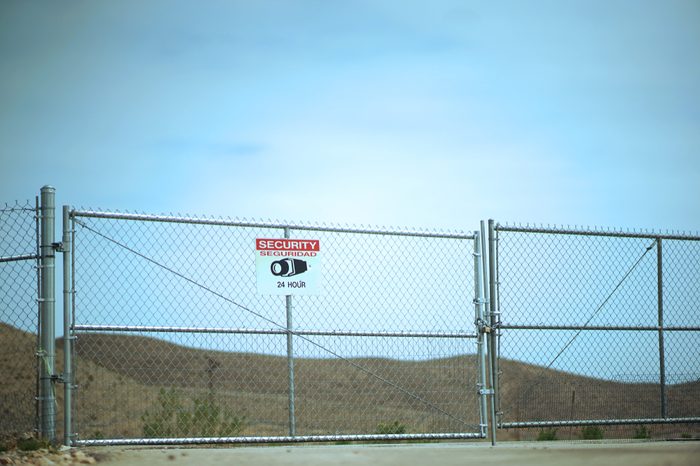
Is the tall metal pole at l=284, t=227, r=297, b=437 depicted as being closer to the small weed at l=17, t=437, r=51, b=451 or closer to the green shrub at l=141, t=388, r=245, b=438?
the green shrub at l=141, t=388, r=245, b=438

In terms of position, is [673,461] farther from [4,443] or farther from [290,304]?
[4,443]

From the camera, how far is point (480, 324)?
9953 mm

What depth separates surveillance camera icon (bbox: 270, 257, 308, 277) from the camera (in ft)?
30.2

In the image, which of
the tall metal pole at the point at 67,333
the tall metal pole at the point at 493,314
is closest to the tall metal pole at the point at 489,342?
the tall metal pole at the point at 493,314

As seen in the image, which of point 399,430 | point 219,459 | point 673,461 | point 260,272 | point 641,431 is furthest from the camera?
point 641,431

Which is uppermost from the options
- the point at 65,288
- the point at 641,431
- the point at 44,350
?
the point at 65,288

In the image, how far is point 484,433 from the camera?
9.90 meters

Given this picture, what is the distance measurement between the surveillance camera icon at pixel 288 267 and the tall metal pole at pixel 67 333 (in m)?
2.02

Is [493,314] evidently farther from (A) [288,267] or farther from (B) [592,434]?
(B) [592,434]

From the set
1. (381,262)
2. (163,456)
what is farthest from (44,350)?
(381,262)

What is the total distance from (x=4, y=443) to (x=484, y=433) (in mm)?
4969

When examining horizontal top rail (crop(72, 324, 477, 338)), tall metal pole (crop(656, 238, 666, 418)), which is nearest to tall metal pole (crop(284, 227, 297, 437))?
horizontal top rail (crop(72, 324, 477, 338))

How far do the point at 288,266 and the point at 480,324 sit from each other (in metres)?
2.30

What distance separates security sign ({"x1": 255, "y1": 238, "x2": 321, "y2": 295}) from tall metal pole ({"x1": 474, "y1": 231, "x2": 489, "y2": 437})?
1876mm
